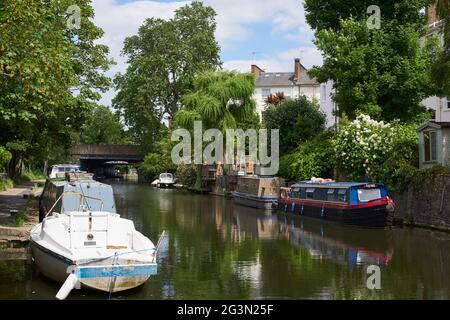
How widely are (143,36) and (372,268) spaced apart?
63587mm

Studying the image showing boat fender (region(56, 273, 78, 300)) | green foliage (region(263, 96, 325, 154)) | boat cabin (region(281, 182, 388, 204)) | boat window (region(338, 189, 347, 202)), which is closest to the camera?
boat fender (region(56, 273, 78, 300))

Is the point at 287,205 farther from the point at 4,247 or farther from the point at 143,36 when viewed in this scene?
the point at 143,36

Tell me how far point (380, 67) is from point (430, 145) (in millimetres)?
7172

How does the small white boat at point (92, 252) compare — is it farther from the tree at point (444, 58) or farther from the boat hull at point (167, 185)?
the boat hull at point (167, 185)

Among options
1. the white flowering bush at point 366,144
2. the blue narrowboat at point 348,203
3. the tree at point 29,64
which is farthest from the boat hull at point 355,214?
the tree at point 29,64

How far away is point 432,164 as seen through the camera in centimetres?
2938

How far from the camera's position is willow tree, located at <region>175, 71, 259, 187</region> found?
53.2m

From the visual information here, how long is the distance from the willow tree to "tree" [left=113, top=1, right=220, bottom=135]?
17401 millimetres

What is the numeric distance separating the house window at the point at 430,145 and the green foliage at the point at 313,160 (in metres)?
8.59

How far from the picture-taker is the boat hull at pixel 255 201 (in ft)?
130

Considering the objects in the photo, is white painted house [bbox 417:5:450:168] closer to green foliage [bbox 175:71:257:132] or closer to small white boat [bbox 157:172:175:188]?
green foliage [bbox 175:71:257:132]

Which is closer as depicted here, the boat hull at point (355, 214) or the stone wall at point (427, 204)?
the stone wall at point (427, 204)

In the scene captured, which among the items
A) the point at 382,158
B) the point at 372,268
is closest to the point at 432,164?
the point at 382,158

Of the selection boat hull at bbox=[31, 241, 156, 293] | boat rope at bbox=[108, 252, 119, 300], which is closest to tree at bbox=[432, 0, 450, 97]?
boat hull at bbox=[31, 241, 156, 293]
